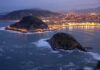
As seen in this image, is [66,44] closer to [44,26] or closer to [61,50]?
[61,50]

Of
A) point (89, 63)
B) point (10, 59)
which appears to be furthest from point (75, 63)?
point (10, 59)

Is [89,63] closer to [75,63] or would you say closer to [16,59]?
[75,63]

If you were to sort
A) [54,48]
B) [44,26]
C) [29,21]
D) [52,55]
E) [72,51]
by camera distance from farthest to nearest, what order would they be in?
[29,21]
[44,26]
[54,48]
[72,51]
[52,55]

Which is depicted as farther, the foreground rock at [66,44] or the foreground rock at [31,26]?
the foreground rock at [31,26]

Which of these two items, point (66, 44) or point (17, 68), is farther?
point (66, 44)

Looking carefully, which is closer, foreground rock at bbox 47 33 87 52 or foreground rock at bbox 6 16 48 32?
foreground rock at bbox 47 33 87 52

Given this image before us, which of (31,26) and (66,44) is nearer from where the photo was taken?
(66,44)

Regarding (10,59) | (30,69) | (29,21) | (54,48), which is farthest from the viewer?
(29,21)

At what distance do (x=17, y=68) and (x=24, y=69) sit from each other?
0.32 m

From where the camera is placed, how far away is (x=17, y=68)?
16.5 ft

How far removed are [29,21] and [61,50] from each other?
709 inches

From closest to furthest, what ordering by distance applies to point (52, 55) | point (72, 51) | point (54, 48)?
1. point (52, 55)
2. point (72, 51)
3. point (54, 48)

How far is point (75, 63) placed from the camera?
18.3ft

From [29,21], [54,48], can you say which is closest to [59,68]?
[54,48]
